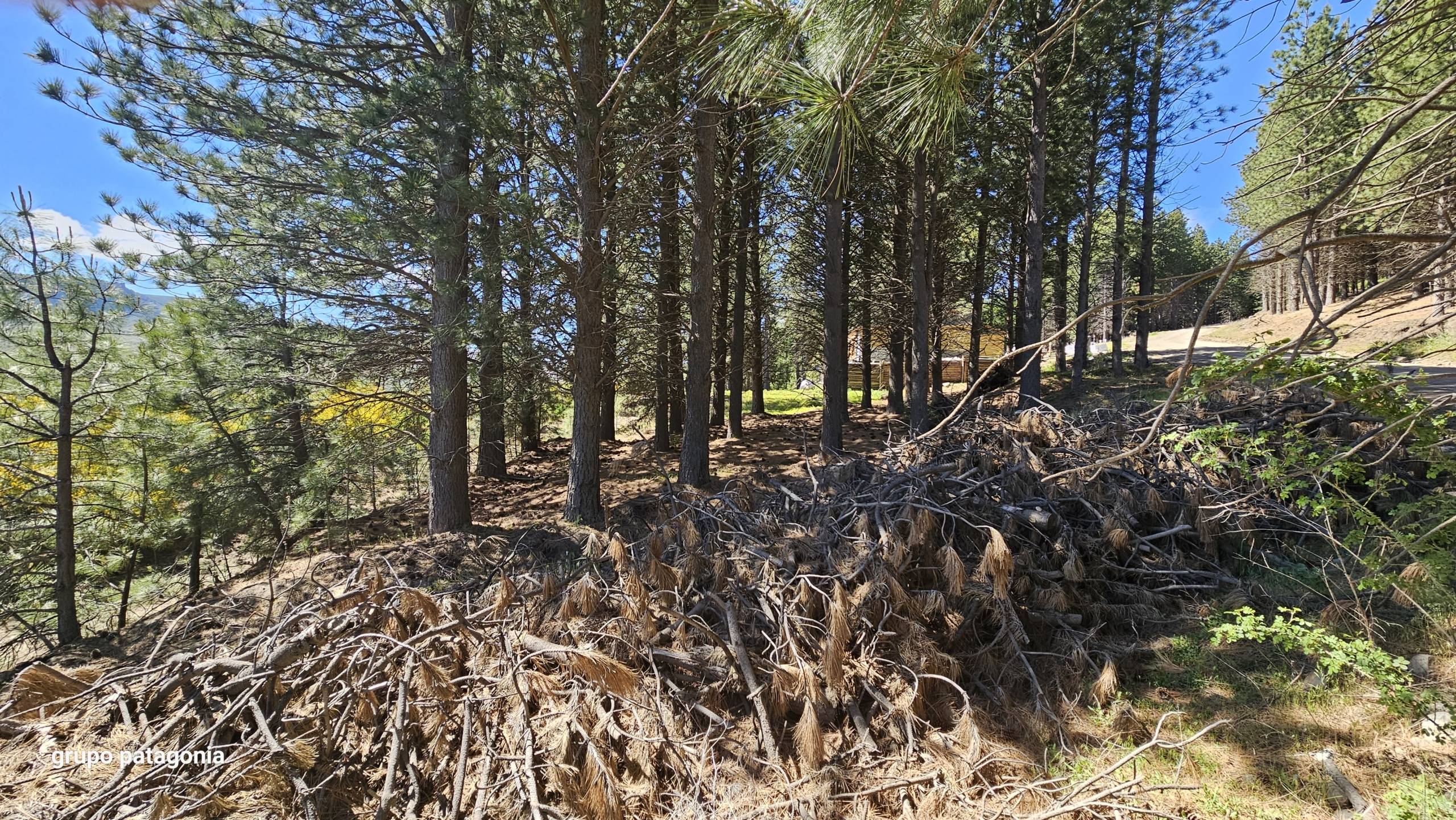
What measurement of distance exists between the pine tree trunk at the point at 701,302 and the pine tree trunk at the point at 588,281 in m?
1.48

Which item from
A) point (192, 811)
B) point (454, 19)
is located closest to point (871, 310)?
point (454, 19)

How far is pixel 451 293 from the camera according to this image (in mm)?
5910

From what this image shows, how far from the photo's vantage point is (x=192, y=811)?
2109 millimetres

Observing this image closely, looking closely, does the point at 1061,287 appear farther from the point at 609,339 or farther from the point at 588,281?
the point at 588,281

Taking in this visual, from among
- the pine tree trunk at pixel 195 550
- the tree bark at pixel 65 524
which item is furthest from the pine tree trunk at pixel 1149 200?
the tree bark at pixel 65 524

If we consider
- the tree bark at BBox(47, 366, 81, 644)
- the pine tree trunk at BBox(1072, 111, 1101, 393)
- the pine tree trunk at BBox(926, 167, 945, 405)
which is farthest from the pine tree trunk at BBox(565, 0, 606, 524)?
the pine tree trunk at BBox(1072, 111, 1101, 393)

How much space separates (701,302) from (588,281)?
74.5 inches

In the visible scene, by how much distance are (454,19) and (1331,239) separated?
8.31 m

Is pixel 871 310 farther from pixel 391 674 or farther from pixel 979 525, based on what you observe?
pixel 391 674

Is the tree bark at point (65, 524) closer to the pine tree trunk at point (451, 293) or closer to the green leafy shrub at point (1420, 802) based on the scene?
the pine tree trunk at point (451, 293)

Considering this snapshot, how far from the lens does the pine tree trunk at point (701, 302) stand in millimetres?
8109

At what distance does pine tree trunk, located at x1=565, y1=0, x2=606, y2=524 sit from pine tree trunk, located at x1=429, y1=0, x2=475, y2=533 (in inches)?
48.7

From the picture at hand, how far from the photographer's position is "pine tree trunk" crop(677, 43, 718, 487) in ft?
26.6

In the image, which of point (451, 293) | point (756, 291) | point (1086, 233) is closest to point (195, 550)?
point (451, 293)
